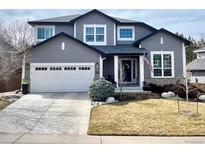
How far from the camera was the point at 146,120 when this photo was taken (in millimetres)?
12102

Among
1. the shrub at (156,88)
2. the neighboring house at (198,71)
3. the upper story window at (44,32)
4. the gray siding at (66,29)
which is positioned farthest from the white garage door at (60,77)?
the neighboring house at (198,71)

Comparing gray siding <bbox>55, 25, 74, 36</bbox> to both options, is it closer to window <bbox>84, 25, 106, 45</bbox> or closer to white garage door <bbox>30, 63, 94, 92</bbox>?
window <bbox>84, 25, 106, 45</bbox>

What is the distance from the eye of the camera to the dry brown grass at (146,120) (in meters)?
10.5

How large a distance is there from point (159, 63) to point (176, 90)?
3.96 m

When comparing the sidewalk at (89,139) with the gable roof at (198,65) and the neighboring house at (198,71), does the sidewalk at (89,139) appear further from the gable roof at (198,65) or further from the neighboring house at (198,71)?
the gable roof at (198,65)

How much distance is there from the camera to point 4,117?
40.7 feet

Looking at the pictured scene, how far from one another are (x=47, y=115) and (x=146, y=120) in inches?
184

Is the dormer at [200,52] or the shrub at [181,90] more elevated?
the dormer at [200,52]

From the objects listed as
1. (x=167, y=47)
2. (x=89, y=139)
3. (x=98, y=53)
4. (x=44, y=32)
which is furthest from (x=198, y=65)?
(x=89, y=139)

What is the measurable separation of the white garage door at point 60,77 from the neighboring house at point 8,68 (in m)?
1.89

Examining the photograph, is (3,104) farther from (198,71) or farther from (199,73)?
(199,73)
